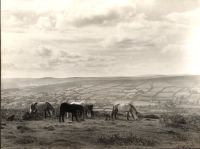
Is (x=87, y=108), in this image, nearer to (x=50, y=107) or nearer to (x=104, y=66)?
(x=50, y=107)

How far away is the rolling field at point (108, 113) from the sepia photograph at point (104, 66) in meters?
0.02

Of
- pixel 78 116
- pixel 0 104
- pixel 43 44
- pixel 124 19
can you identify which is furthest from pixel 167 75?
pixel 0 104

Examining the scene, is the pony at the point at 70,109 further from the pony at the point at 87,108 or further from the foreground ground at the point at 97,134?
the foreground ground at the point at 97,134

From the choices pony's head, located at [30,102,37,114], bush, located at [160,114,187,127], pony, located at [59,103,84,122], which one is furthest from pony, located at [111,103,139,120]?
pony's head, located at [30,102,37,114]

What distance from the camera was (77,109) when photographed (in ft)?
31.5

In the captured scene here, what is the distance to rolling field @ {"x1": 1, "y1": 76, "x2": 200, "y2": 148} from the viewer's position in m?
9.06

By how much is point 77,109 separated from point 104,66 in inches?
46.0

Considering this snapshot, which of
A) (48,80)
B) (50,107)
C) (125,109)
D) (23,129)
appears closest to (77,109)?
(50,107)

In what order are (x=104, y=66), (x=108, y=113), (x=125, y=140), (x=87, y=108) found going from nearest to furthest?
(x=125, y=140), (x=108, y=113), (x=87, y=108), (x=104, y=66)

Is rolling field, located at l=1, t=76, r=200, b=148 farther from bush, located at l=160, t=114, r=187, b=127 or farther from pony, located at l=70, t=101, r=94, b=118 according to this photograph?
pony, located at l=70, t=101, r=94, b=118

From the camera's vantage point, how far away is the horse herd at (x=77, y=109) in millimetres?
9547

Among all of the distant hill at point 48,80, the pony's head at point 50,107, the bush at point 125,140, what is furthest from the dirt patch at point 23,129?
the bush at point 125,140

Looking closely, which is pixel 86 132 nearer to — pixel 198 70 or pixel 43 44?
pixel 43 44

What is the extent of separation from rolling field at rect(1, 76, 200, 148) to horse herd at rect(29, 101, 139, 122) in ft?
0.35
